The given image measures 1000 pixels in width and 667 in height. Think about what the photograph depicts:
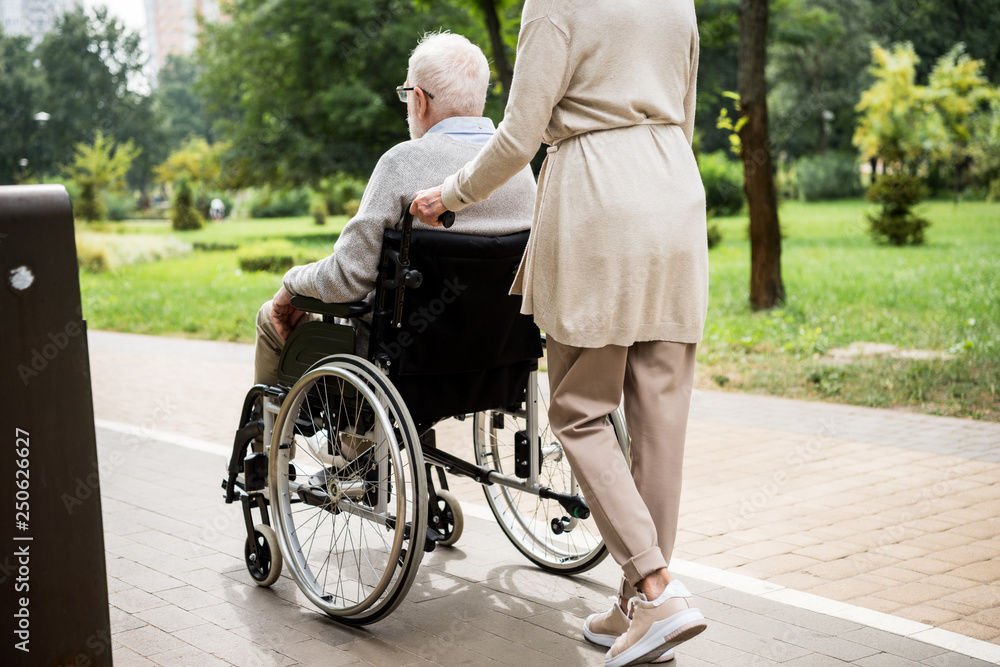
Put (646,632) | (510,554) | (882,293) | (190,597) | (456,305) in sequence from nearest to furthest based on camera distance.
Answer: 1. (646,632)
2. (456,305)
3. (190,597)
4. (510,554)
5. (882,293)

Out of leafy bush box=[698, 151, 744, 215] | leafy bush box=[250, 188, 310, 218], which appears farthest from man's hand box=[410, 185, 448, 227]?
leafy bush box=[250, 188, 310, 218]

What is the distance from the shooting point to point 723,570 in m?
3.72

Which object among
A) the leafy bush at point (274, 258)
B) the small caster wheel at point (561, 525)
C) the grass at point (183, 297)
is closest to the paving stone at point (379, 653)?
the small caster wheel at point (561, 525)

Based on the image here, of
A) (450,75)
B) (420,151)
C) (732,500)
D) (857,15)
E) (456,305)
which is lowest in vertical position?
(732,500)

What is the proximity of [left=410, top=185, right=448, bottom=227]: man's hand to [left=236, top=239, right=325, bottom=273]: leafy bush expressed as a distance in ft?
56.3

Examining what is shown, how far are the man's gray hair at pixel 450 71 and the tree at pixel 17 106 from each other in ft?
224

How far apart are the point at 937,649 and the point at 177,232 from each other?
1476 inches

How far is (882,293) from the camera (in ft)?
41.1

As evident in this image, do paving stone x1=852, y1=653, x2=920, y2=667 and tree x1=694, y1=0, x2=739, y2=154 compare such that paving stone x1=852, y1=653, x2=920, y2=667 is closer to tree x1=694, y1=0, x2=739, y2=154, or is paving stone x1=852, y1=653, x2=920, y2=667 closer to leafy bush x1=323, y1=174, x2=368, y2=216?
tree x1=694, y1=0, x2=739, y2=154

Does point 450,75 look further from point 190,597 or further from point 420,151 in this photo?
point 190,597

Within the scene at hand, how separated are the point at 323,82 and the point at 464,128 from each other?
28.1 m

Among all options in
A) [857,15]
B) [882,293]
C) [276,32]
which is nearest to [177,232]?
[276,32]

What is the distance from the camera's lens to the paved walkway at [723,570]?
305cm

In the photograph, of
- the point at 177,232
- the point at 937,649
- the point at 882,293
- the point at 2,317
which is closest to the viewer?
the point at 2,317
